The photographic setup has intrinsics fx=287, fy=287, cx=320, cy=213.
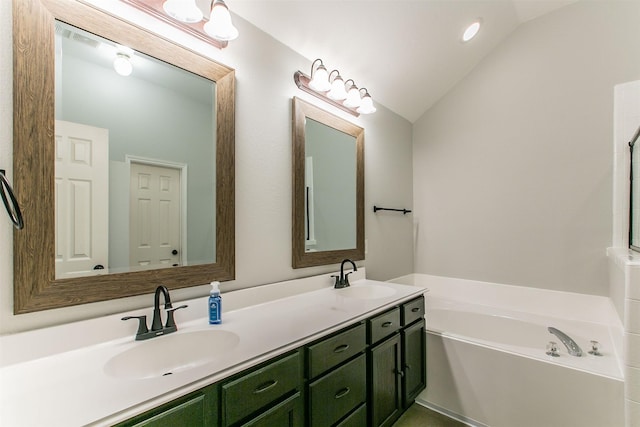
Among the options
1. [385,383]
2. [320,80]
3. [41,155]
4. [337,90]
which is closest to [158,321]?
[41,155]

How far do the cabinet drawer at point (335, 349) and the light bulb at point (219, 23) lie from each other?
1436 mm

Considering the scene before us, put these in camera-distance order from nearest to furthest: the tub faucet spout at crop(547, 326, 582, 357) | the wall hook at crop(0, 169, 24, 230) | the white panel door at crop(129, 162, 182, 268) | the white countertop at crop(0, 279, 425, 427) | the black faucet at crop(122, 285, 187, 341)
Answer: the white countertop at crop(0, 279, 425, 427), the wall hook at crop(0, 169, 24, 230), the black faucet at crop(122, 285, 187, 341), the white panel door at crop(129, 162, 182, 268), the tub faucet spout at crop(547, 326, 582, 357)

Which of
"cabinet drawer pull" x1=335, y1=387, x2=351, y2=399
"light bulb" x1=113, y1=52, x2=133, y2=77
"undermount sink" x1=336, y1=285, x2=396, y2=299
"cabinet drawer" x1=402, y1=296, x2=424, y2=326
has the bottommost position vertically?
"cabinet drawer pull" x1=335, y1=387, x2=351, y2=399

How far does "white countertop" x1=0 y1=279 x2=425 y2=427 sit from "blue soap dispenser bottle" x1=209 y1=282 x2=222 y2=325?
0.03 metres

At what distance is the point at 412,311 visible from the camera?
6.35 ft

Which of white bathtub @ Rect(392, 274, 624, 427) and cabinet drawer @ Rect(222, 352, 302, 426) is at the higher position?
cabinet drawer @ Rect(222, 352, 302, 426)

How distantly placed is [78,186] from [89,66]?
1.51 ft

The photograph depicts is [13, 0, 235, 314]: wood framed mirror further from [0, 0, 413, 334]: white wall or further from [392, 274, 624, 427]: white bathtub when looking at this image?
[392, 274, 624, 427]: white bathtub

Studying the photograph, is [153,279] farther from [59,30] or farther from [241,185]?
[59,30]

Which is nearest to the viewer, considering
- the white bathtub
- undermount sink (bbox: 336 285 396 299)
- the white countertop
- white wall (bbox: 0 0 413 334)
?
the white countertop

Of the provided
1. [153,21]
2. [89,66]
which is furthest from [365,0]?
[89,66]

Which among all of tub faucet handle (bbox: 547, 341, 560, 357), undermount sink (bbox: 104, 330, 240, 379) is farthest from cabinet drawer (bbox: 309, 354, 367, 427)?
tub faucet handle (bbox: 547, 341, 560, 357)

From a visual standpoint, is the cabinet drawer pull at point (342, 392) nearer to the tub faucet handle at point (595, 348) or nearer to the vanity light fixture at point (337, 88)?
the tub faucet handle at point (595, 348)

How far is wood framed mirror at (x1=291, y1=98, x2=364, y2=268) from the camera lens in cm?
187
